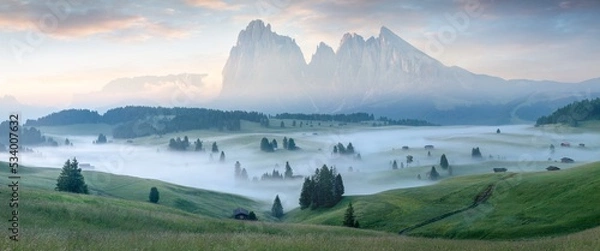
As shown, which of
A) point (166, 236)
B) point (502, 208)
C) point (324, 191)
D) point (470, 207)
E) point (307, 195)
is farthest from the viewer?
point (307, 195)

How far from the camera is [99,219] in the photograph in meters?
35.8

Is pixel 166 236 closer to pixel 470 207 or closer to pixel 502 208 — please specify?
pixel 502 208

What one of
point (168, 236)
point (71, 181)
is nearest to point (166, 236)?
point (168, 236)

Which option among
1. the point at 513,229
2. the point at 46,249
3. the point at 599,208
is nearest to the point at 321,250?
the point at 46,249

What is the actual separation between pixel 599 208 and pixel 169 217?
55.8 m

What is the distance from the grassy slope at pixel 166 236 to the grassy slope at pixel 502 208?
103 ft

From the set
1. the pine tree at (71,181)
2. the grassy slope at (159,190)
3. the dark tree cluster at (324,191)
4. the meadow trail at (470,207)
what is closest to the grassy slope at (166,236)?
the pine tree at (71,181)

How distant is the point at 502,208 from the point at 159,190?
304 feet

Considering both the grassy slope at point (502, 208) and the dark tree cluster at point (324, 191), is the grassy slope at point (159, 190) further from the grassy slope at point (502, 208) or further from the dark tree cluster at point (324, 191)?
the grassy slope at point (502, 208)

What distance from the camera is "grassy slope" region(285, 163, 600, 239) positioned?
65438mm

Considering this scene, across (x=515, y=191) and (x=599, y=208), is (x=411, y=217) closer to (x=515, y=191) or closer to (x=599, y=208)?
(x=515, y=191)

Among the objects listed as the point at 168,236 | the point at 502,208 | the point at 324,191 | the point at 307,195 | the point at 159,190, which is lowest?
the point at 307,195

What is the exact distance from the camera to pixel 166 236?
67.1 ft

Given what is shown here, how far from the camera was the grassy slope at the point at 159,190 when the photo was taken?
122413 mm
